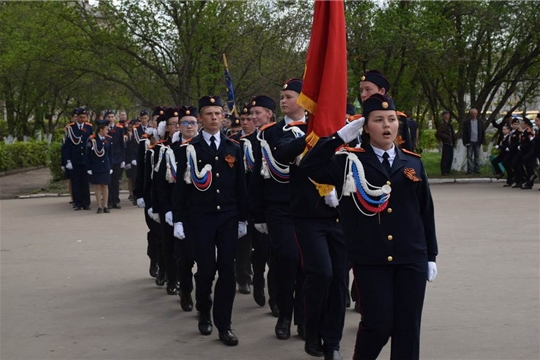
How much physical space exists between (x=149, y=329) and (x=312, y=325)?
199 cm

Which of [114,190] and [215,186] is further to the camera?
[114,190]

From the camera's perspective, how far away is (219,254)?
25.4 feet

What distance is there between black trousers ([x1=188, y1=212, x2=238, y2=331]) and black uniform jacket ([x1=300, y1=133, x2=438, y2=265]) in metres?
2.21

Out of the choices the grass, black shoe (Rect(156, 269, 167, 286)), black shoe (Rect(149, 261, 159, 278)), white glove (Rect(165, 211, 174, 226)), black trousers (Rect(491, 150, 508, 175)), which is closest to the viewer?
white glove (Rect(165, 211, 174, 226))

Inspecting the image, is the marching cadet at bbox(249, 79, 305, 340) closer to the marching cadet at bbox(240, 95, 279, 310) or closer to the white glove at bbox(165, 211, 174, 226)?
the marching cadet at bbox(240, 95, 279, 310)

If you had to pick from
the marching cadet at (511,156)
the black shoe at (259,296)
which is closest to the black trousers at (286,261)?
the black shoe at (259,296)

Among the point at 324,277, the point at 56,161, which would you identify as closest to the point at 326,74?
the point at 324,277

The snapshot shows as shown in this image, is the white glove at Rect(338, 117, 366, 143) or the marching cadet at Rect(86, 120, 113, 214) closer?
the white glove at Rect(338, 117, 366, 143)

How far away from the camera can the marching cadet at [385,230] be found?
537cm

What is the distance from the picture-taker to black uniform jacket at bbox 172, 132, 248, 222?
783cm

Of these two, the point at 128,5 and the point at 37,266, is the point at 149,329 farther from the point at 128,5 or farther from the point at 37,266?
the point at 128,5

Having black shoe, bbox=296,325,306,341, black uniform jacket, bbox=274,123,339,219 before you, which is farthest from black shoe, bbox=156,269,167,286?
black uniform jacket, bbox=274,123,339,219

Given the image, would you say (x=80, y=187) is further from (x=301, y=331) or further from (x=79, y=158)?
(x=301, y=331)

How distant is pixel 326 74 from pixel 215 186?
71.9 inches
